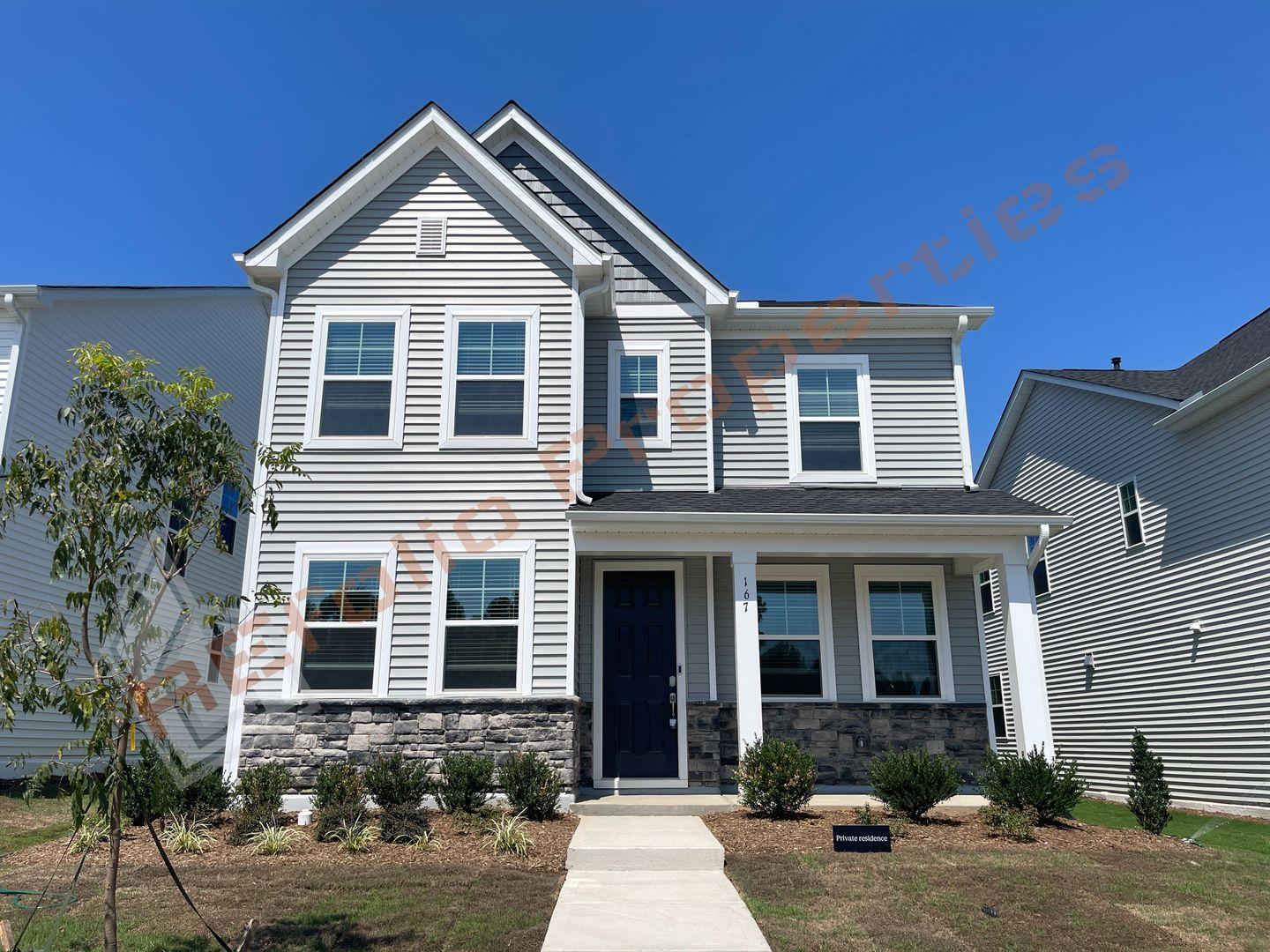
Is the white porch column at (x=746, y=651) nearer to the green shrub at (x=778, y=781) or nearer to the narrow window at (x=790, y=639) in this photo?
the green shrub at (x=778, y=781)

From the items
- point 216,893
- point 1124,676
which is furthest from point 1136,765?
point 216,893

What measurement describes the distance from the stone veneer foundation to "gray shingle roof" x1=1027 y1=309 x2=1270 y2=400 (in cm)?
1070

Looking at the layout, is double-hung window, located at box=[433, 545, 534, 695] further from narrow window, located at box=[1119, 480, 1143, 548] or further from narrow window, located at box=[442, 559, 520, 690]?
narrow window, located at box=[1119, 480, 1143, 548]

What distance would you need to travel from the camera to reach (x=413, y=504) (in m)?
10.5

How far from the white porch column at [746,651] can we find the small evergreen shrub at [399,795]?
3.46 meters

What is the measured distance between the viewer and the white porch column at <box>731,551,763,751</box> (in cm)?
977

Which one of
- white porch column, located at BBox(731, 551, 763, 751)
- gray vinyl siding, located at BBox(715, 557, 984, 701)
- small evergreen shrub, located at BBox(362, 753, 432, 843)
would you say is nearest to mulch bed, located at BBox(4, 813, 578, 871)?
small evergreen shrub, located at BBox(362, 753, 432, 843)

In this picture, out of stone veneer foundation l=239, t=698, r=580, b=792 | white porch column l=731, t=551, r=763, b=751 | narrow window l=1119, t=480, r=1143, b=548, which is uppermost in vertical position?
narrow window l=1119, t=480, r=1143, b=548

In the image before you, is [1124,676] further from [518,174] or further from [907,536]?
[518,174]

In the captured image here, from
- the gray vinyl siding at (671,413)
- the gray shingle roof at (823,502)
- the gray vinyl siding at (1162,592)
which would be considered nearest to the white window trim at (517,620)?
the gray shingle roof at (823,502)

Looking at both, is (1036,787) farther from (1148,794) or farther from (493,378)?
(493,378)

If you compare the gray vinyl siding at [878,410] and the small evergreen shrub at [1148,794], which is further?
the gray vinyl siding at [878,410]

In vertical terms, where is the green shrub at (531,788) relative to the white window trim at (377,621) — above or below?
below

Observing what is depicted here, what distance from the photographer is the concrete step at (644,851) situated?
23.3ft
